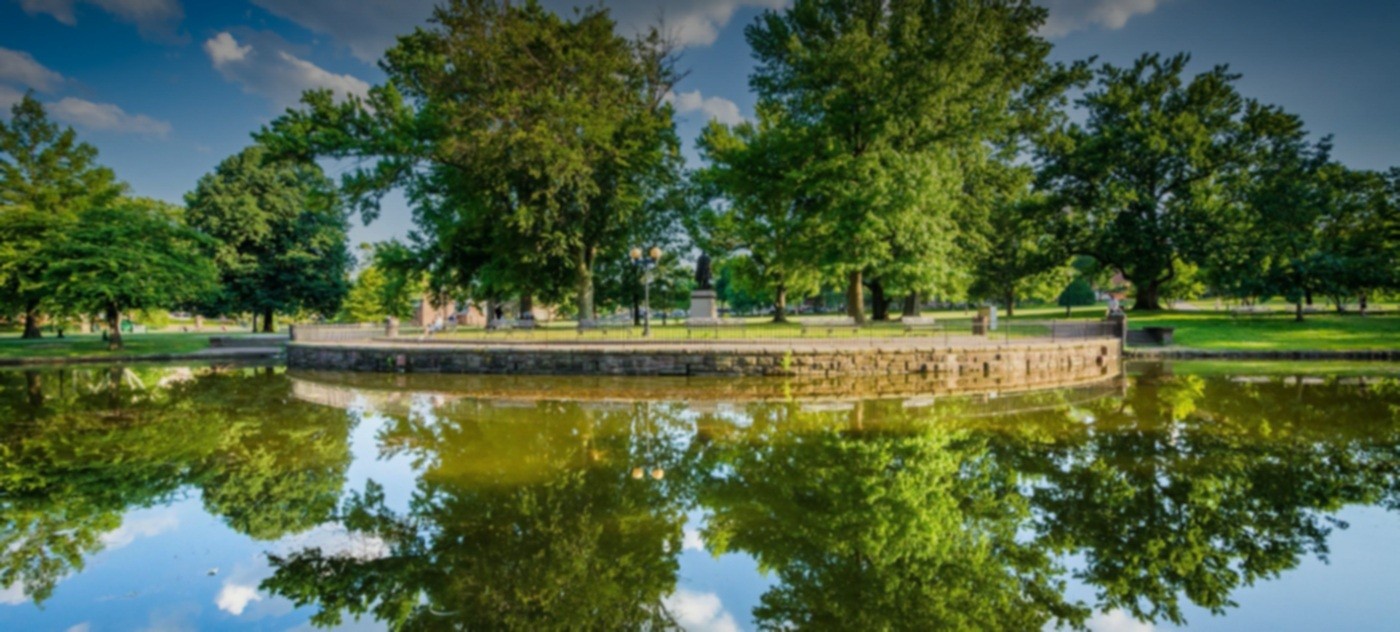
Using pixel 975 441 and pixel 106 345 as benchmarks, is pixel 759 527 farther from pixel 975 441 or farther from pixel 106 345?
pixel 106 345

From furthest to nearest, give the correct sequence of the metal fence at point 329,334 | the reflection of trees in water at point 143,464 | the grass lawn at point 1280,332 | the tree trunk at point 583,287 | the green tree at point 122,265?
the tree trunk at point 583,287 < the green tree at point 122,265 < the metal fence at point 329,334 < the grass lawn at point 1280,332 < the reflection of trees in water at point 143,464

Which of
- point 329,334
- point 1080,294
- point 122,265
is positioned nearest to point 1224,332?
point 329,334

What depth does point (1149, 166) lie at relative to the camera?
36000mm

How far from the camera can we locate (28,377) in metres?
23.4

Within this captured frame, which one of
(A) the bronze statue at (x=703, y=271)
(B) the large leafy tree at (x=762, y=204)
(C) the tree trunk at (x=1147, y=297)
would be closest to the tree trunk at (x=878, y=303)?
(B) the large leafy tree at (x=762, y=204)

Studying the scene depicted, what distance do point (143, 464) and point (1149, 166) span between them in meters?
44.3

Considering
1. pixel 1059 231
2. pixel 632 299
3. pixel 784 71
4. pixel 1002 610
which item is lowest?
pixel 1002 610

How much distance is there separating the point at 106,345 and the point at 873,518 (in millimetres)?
42724

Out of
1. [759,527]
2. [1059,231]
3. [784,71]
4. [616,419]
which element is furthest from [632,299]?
[759,527]

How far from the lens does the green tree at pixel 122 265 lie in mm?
29094

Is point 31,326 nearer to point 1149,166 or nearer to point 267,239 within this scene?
point 267,239

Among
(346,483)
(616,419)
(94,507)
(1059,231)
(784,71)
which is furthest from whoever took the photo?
(1059,231)

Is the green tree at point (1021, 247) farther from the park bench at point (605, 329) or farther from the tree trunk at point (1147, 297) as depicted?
the park bench at point (605, 329)

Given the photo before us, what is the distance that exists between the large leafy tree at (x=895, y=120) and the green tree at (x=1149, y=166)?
27.8 ft
